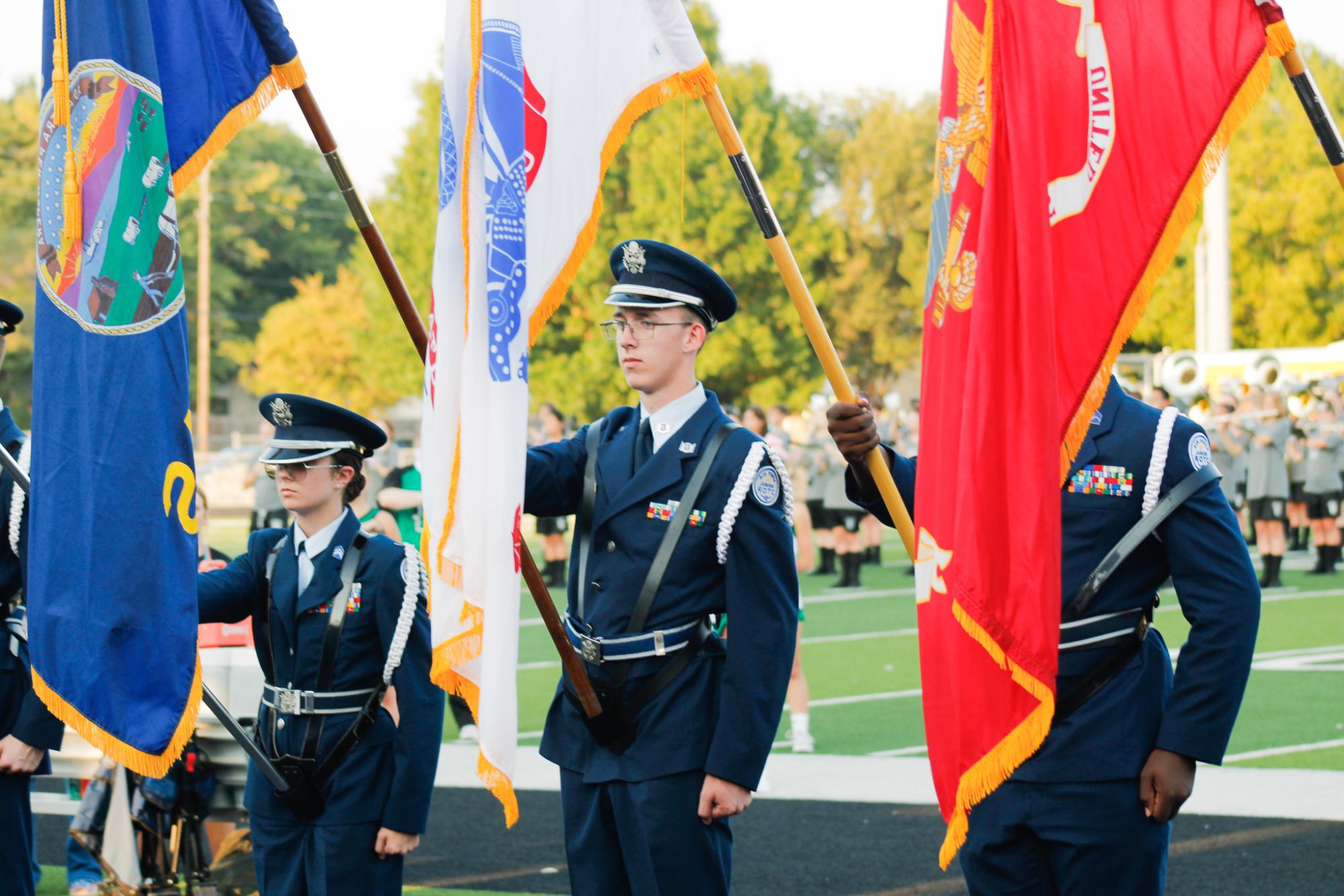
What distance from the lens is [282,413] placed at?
17.1 ft

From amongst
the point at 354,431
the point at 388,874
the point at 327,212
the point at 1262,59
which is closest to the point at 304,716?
the point at 388,874

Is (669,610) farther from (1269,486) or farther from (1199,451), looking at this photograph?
(1269,486)

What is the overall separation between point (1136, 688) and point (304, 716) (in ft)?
7.69

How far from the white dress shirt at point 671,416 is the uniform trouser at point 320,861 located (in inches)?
54.9

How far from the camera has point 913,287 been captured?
57.2m

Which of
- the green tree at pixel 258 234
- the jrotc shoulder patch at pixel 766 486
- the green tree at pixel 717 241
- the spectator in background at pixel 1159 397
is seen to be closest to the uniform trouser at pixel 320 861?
the jrotc shoulder patch at pixel 766 486

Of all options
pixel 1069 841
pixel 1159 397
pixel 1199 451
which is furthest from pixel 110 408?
pixel 1159 397

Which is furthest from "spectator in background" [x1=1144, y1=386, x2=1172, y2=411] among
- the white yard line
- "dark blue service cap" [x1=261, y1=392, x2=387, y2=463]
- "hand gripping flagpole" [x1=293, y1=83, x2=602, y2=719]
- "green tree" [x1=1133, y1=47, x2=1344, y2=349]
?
"green tree" [x1=1133, y1=47, x2=1344, y2=349]

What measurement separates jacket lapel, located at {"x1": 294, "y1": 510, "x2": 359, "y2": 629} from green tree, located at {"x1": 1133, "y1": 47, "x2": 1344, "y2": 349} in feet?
149

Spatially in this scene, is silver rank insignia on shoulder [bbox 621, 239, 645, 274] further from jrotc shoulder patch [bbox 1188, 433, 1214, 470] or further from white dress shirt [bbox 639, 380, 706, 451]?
jrotc shoulder patch [bbox 1188, 433, 1214, 470]

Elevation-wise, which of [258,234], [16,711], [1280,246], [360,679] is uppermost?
[258,234]

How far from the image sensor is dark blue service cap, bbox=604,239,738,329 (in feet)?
15.1

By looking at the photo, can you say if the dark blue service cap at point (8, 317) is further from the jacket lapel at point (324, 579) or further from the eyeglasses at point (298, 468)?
the jacket lapel at point (324, 579)

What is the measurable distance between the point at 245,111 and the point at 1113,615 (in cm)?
265
